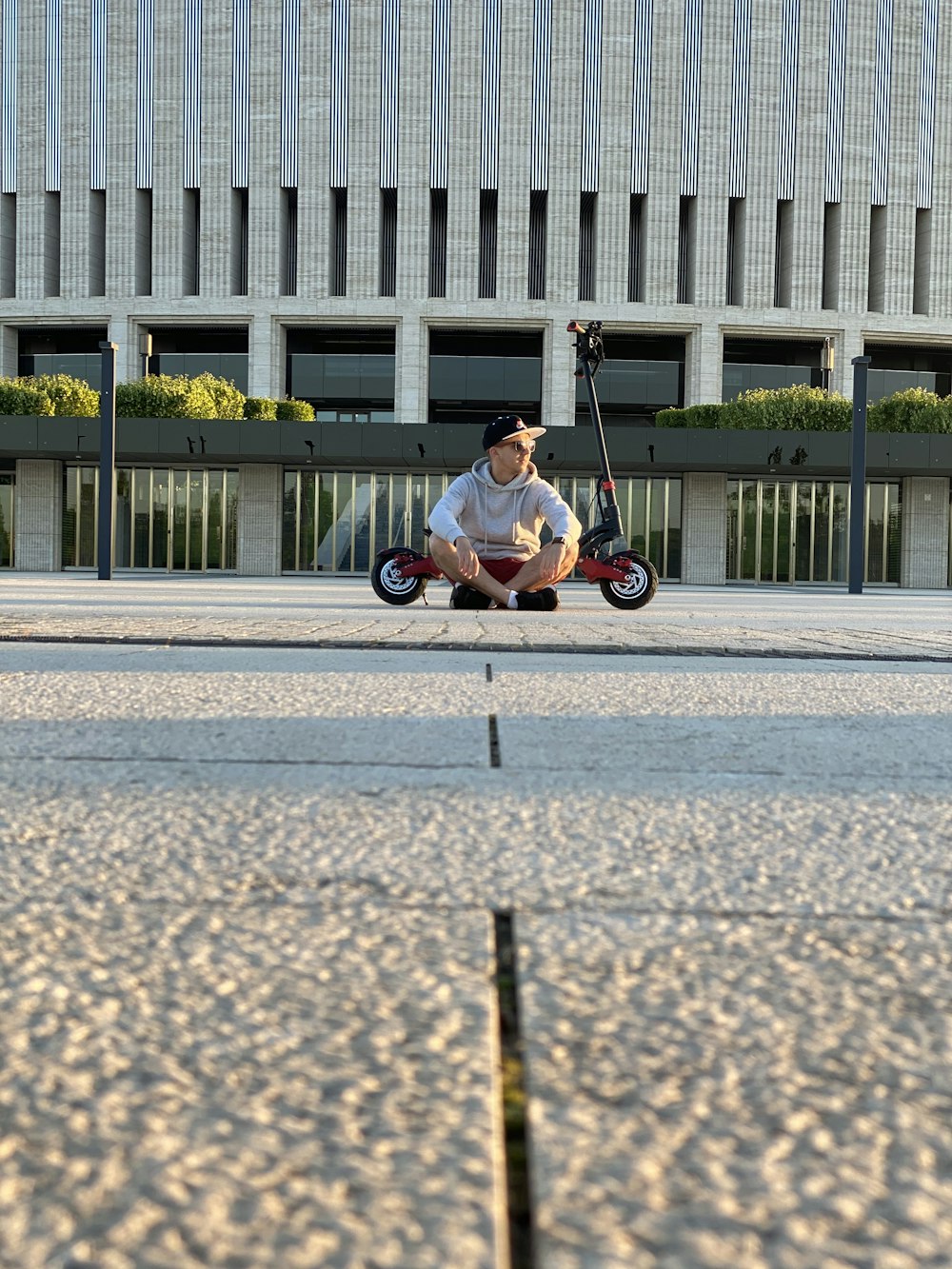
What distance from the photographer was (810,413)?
28.1 meters

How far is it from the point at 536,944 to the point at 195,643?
4.85 m

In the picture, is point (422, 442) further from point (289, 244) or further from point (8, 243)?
point (8, 243)

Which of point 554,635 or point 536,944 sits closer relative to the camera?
point 536,944

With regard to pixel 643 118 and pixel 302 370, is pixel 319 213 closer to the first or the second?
pixel 302 370

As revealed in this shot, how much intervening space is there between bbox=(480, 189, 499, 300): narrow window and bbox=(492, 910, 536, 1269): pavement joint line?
36.7 meters

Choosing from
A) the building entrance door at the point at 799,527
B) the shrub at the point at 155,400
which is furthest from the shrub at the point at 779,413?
the shrub at the point at 155,400

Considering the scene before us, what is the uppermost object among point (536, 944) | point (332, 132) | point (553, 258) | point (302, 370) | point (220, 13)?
point (220, 13)

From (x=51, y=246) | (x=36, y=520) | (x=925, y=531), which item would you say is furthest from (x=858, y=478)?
(x=51, y=246)

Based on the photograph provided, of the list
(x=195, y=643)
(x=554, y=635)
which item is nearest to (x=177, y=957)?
(x=195, y=643)

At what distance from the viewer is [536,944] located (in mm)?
1294

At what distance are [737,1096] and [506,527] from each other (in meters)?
8.45

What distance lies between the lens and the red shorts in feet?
30.9

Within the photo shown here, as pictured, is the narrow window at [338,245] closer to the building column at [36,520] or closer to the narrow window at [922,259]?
the building column at [36,520]

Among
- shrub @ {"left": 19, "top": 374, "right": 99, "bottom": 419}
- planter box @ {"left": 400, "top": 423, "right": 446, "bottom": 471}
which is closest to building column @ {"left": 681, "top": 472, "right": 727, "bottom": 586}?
planter box @ {"left": 400, "top": 423, "right": 446, "bottom": 471}
